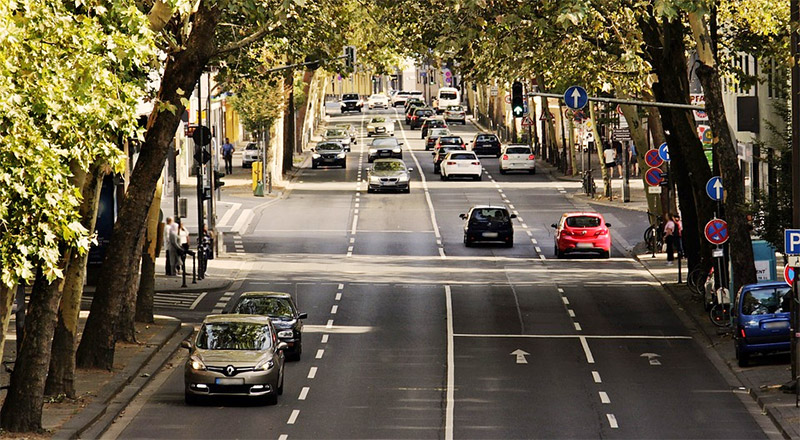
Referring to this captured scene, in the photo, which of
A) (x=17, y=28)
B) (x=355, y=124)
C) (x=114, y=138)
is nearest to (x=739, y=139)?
(x=114, y=138)

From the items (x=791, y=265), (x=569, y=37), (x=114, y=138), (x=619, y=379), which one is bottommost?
(x=619, y=379)

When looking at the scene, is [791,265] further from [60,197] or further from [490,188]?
[490,188]

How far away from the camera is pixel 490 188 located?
70.9 meters

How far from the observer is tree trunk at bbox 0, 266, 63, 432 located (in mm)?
21844

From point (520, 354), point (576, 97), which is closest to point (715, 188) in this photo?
point (576, 97)

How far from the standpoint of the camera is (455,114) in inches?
5162

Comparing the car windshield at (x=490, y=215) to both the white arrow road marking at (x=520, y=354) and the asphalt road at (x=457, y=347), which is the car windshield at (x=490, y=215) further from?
the white arrow road marking at (x=520, y=354)

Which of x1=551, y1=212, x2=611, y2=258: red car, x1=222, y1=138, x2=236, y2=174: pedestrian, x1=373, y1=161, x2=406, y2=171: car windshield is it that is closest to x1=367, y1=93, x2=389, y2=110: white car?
x1=222, y1=138, x2=236, y2=174: pedestrian

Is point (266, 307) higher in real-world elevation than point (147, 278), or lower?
lower

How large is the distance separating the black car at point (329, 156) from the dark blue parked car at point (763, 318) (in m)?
56.3

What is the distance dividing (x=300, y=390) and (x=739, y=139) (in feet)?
131

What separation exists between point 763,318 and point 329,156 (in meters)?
57.0

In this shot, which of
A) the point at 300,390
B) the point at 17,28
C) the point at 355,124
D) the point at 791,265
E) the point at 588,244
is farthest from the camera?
the point at 355,124

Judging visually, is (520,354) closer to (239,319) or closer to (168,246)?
→ (239,319)
